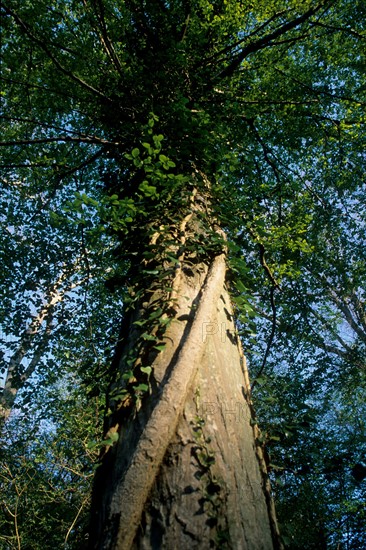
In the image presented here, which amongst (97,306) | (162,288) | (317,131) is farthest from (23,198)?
(162,288)

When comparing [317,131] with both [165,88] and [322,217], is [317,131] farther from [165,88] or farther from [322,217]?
[322,217]

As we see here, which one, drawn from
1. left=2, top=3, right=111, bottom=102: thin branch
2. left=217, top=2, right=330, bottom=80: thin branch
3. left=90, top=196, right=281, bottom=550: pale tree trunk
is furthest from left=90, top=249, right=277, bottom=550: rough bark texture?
left=217, top=2, right=330, bottom=80: thin branch

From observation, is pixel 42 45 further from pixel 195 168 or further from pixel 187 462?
pixel 187 462

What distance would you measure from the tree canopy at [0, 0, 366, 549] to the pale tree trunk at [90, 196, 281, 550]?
155mm

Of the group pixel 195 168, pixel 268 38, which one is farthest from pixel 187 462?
pixel 268 38

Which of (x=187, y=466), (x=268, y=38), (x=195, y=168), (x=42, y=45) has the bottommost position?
(x=187, y=466)

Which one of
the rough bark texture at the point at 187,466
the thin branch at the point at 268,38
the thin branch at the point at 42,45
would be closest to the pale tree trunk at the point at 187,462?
the rough bark texture at the point at 187,466

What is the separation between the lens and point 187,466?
1093mm

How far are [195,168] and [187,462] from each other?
2251 mm

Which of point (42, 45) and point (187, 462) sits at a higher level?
point (42, 45)

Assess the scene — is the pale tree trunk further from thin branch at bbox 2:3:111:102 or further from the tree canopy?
thin branch at bbox 2:3:111:102

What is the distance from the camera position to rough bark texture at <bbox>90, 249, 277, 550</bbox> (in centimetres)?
98

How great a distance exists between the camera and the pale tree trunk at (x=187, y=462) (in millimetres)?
977

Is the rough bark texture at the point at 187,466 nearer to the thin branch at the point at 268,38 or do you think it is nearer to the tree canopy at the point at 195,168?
the tree canopy at the point at 195,168
